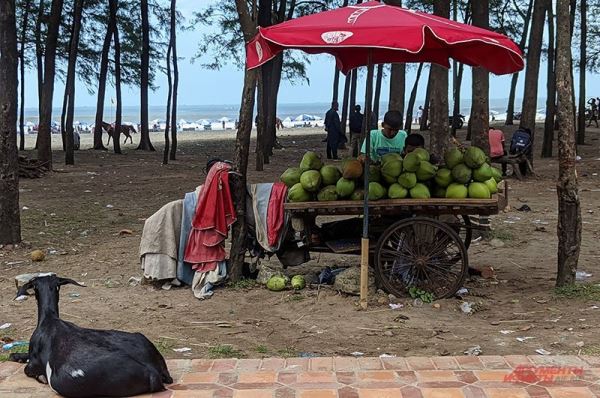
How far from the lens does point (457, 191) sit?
6.43 metres

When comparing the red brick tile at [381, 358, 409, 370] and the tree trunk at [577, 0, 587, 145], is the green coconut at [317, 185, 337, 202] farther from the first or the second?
the tree trunk at [577, 0, 587, 145]

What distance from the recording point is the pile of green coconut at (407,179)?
21.2 ft

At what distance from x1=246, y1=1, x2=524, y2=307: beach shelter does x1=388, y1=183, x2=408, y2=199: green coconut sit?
281 millimetres

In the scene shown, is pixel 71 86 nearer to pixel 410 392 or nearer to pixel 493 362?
pixel 493 362

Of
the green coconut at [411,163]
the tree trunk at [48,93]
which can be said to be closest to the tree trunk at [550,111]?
the tree trunk at [48,93]

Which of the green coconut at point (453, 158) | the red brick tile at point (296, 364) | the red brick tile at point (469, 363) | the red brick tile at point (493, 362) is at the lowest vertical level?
the red brick tile at point (296, 364)

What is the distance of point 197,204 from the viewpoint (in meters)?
7.02

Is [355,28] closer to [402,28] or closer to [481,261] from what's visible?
[402,28]

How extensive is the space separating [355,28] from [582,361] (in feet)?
9.84

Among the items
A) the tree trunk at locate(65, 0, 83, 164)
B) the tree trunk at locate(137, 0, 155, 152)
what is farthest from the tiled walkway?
the tree trunk at locate(137, 0, 155, 152)

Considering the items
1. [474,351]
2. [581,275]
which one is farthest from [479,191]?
[581,275]

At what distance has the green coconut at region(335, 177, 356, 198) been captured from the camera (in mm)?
6543

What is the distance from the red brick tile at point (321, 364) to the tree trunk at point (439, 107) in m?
7.02

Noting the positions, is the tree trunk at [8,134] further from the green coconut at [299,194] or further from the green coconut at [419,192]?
the green coconut at [419,192]
